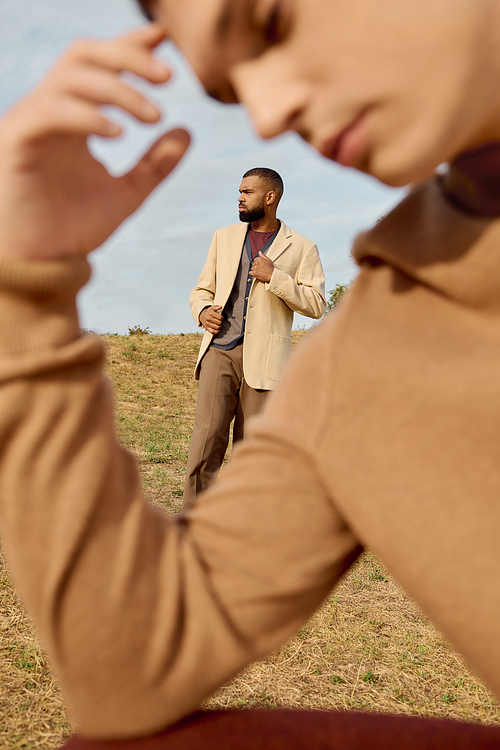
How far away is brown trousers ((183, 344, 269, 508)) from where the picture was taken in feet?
14.4

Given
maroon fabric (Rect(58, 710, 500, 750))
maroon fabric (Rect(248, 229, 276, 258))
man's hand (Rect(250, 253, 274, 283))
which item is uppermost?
maroon fabric (Rect(248, 229, 276, 258))

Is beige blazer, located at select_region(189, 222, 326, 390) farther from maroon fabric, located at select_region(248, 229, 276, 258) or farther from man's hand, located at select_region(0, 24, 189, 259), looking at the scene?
man's hand, located at select_region(0, 24, 189, 259)

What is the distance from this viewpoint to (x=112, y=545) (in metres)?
0.61

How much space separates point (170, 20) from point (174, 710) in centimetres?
71

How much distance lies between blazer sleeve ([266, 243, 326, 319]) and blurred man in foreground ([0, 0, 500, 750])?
3.69 m

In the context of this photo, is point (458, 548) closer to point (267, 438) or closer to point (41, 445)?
point (267, 438)

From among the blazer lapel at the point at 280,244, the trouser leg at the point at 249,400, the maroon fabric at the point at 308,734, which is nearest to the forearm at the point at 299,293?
the blazer lapel at the point at 280,244

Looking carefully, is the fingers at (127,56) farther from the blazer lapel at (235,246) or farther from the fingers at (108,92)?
the blazer lapel at (235,246)

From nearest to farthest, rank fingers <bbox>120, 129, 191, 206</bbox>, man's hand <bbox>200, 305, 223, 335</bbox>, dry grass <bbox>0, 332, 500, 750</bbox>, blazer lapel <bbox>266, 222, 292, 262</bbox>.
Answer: fingers <bbox>120, 129, 191, 206</bbox>
dry grass <bbox>0, 332, 500, 750</bbox>
man's hand <bbox>200, 305, 223, 335</bbox>
blazer lapel <bbox>266, 222, 292, 262</bbox>

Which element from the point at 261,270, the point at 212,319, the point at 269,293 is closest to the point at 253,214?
the point at 261,270

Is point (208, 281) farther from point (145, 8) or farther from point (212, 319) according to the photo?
point (145, 8)

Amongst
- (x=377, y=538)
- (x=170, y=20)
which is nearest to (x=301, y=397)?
(x=377, y=538)

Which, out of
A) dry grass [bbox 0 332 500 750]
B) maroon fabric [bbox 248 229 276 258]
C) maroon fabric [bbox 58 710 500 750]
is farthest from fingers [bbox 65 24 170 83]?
maroon fabric [bbox 248 229 276 258]

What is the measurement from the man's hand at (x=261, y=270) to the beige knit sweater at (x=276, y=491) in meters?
3.68
